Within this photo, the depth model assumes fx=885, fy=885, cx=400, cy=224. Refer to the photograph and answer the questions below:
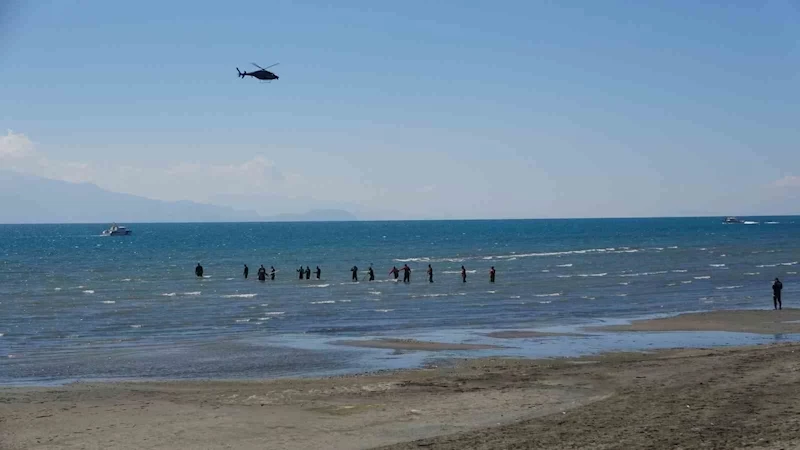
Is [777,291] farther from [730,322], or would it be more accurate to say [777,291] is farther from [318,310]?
[318,310]

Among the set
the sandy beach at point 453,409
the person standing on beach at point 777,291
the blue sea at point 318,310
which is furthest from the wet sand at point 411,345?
the person standing on beach at point 777,291

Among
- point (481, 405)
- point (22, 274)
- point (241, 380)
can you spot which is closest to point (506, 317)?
point (241, 380)

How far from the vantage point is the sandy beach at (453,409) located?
1489 cm

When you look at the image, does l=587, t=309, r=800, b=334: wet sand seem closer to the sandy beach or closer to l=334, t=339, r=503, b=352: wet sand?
l=334, t=339, r=503, b=352: wet sand

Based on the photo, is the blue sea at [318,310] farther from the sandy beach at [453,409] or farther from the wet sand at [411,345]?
the sandy beach at [453,409]

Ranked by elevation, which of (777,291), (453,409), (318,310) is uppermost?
(777,291)

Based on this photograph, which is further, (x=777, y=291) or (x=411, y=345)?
(x=777, y=291)

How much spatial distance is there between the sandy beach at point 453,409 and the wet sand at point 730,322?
837cm

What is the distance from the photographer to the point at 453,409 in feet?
58.3

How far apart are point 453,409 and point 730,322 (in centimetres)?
1968

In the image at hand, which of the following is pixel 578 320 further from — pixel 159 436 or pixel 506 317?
pixel 159 436

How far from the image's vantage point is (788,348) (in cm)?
2430

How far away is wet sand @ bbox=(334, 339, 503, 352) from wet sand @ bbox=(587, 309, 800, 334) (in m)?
6.36

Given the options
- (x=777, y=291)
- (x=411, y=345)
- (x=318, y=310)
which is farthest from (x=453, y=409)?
(x=318, y=310)
